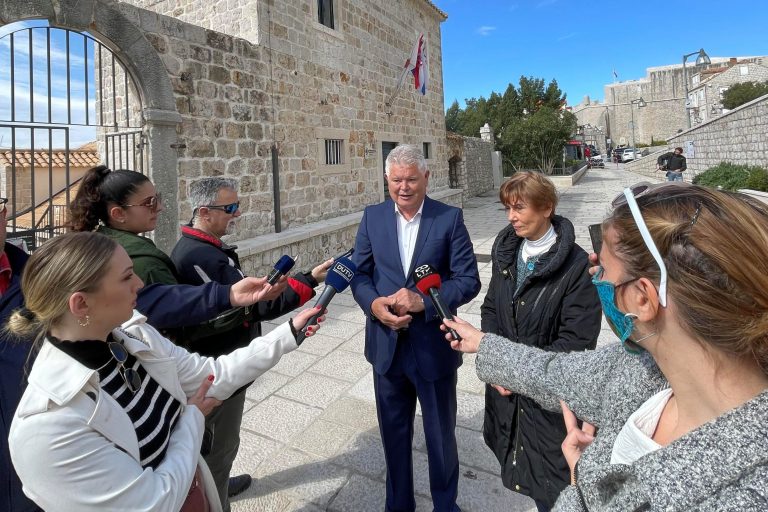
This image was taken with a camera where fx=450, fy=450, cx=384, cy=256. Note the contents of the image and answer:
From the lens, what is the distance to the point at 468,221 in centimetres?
1433

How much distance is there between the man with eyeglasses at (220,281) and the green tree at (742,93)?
45.4m

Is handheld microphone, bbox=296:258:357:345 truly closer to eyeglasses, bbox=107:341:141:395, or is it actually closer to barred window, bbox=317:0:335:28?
eyeglasses, bbox=107:341:141:395

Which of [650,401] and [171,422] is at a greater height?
[650,401]

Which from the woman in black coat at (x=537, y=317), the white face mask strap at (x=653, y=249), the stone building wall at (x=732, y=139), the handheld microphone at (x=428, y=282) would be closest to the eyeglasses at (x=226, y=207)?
the handheld microphone at (x=428, y=282)

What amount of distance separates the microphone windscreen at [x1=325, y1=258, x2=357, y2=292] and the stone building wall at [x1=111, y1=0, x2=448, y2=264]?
423 cm

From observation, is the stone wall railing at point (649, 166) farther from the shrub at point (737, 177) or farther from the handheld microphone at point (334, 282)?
the handheld microphone at point (334, 282)

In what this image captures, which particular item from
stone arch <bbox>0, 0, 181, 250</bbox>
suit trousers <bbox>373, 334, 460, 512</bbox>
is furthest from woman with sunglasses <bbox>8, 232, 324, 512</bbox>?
stone arch <bbox>0, 0, 181, 250</bbox>

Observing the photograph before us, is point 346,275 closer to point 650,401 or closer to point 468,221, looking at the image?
point 650,401

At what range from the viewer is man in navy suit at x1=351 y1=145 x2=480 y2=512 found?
7.47 feet

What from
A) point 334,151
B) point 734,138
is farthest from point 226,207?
point 734,138

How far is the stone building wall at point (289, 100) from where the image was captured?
5.89 metres

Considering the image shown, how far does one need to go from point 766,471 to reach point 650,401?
35cm

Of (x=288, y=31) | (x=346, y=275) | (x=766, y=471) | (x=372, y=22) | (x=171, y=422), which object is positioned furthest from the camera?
(x=372, y=22)

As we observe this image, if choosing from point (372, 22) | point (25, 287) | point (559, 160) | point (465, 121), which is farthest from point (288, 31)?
point (465, 121)
